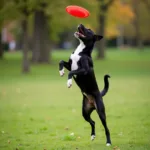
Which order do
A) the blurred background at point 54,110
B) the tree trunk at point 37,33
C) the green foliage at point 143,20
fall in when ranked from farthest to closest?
the green foliage at point 143,20
the tree trunk at point 37,33
the blurred background at point 54,110

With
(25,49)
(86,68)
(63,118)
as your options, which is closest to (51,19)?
(25,49)

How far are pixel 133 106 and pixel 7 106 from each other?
188 inches

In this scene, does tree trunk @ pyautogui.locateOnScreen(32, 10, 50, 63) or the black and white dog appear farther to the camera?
tree trunk @ pyautogui.locateOnScreen(32, 10, 50, 63)

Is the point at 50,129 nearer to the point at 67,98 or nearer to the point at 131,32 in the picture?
the point at 67,98

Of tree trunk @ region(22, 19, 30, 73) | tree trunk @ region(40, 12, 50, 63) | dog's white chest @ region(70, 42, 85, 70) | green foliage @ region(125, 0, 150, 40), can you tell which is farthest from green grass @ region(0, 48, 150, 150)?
green foliage @ region(125, 0, 150, 40)

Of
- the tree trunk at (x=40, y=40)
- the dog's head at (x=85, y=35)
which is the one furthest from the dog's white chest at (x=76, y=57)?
the tree trunk at (x=40, y=40)

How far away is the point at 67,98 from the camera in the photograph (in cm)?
2078

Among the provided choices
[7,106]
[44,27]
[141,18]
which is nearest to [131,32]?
[141,18]

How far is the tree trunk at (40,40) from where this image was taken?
4341 cm

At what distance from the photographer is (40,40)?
43875 millimetres

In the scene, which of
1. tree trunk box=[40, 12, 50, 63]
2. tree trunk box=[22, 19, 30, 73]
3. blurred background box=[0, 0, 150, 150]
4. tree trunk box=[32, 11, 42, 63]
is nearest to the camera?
blurred background box=[0, 0, 150, 150]

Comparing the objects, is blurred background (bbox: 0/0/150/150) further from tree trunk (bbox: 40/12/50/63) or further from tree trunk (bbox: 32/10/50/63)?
tree trunk (bbox: 40/12/50/63)

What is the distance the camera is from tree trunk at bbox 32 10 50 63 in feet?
142

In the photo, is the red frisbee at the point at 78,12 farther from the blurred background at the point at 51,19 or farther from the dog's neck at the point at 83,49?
the blurred background at the point at 51,19
